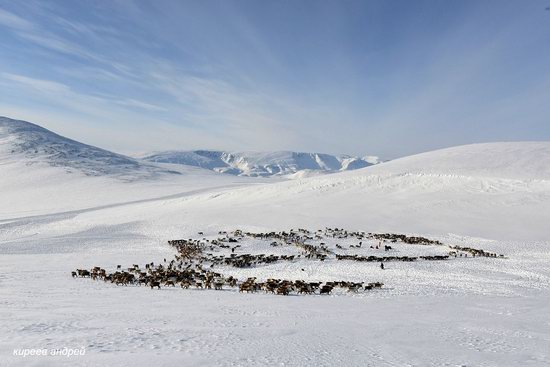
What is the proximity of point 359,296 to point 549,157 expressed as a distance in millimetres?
64905

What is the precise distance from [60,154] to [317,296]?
16632 centimetres

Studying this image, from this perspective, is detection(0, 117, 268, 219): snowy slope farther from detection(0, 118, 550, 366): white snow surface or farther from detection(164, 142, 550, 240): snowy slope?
detection(164, 142, 550, 240): snowy slope

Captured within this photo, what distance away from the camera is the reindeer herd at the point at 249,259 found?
707 inches

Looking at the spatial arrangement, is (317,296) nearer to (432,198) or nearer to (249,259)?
(249,259)

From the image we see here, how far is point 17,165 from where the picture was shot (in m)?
131

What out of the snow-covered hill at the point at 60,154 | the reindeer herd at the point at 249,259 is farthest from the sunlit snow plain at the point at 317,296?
the snow-covered hill at the point at 60,154

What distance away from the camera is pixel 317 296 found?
16.7 meters

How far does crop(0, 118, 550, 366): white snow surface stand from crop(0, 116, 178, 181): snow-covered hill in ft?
290

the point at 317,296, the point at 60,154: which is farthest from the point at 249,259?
the point at 60,154

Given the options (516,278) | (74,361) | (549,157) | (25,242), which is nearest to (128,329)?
(74,361)

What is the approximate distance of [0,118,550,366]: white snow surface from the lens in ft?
25.8

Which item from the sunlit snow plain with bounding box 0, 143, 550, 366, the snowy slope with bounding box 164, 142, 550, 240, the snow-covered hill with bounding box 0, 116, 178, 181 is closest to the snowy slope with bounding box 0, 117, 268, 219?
the snow-covered hill with bounding box 0, 116, 178, 181

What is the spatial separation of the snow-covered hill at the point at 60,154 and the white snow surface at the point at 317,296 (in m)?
88.5

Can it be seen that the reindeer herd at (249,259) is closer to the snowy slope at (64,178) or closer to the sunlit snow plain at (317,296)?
the sunlit snow plain at (317,296)
